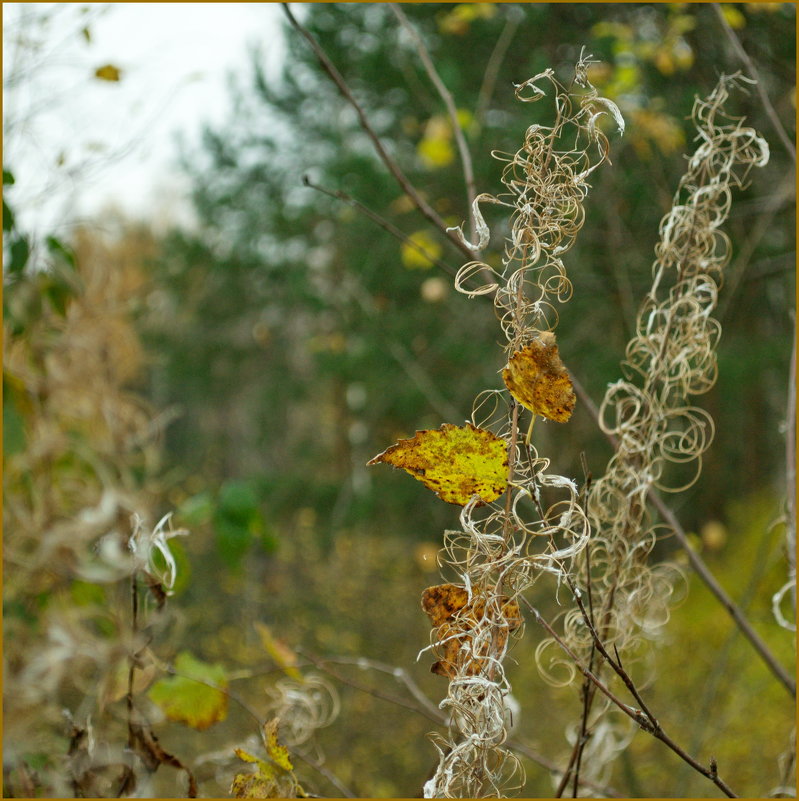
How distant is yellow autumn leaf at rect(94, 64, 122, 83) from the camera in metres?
0.98

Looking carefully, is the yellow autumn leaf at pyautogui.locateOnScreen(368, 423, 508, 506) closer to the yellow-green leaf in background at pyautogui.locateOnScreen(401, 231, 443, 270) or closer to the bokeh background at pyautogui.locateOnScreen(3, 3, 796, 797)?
the bokeh background at pyautogui.locateOnScreen(3, 3, 796, 797)

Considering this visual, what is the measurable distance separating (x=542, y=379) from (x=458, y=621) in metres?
0.13

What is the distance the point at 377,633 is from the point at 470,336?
1591 mm

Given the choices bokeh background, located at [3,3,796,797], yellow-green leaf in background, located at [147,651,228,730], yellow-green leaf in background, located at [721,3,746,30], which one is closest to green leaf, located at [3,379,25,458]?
bokeh background, located at [3,3,796,797]

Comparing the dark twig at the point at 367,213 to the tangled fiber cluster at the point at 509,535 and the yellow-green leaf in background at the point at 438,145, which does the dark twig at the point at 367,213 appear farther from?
the yellow-green leaf in background at the point at 438,145

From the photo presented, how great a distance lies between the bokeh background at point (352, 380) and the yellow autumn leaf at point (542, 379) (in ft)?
0.31

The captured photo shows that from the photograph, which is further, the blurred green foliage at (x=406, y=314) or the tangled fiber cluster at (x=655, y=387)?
the blurred green foliage at (x=406, y=314)

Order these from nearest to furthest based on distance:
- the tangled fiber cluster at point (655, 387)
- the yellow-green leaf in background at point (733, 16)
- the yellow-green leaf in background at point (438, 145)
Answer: the tangled fiber cluster at point (655, 387) → the yellow-green leaf in background at point (733, 16) → the yellow-green leaf in background at point (438, 145)

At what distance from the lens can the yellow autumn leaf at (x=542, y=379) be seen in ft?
1.13

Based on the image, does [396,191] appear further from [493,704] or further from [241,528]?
[493,704]

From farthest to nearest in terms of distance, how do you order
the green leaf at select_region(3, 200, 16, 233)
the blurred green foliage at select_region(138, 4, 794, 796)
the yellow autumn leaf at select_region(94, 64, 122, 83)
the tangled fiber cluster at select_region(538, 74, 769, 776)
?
the blurred green foliage at select_region(138, 4, 794, 796) → the yellow autumn leaf at select_region(94, 64, 122, 83) → the green leaf at select_region(3, 200, 16, 233) → the tangled fiber cluster at select_region(538, 74, 769, 776)

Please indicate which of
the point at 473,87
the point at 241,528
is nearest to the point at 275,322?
the point at 473,87

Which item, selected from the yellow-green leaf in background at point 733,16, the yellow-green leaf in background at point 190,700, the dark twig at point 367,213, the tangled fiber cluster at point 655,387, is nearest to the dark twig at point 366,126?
the dark twig at point 367,213

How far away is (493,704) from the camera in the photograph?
0.36 m
